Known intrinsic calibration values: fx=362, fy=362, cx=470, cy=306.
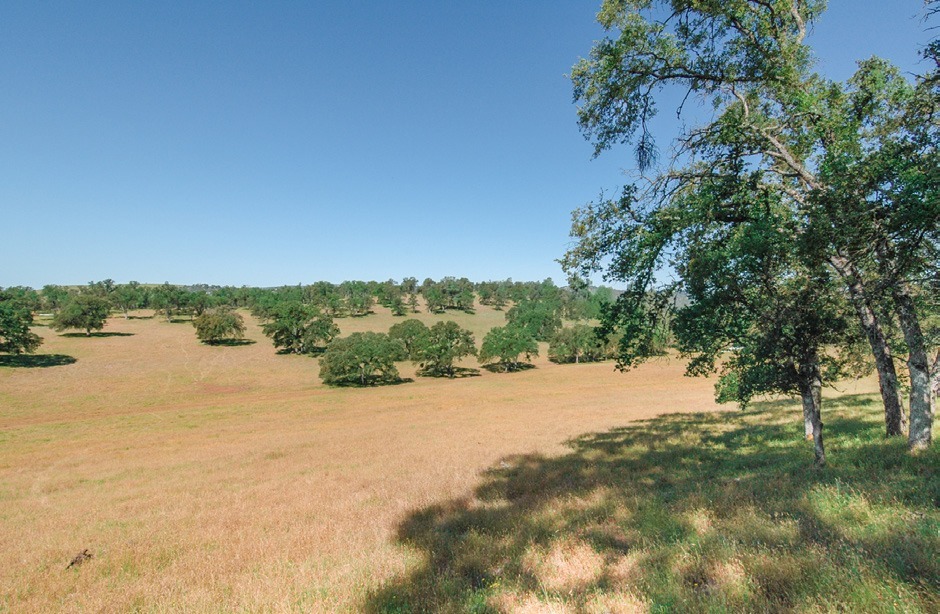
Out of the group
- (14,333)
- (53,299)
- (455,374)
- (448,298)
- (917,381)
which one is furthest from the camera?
(448,298)

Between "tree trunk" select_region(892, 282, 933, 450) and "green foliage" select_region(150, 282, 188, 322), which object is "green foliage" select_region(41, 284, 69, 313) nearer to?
"green foliage" select_region(150, 282, 188, 322)

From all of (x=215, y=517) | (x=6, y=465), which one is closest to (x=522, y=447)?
(x=215, y=517)

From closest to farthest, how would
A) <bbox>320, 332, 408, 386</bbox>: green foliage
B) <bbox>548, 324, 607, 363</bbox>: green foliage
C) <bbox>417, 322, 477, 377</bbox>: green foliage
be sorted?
<bbox>320, 332, 408, 386</bbox>: green foliage < <bbox>417, 322, 477, 377</bbox>: green foliage < <bbox>548, 324, 607, 363</bbox>: green foliage

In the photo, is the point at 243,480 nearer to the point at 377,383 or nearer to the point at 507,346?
the point at 377,383

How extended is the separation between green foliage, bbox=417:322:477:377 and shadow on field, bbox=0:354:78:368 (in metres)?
66.8

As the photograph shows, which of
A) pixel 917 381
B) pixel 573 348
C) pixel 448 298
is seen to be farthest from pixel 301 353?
pixel 917 381

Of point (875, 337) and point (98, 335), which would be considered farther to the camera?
point (98, 335)

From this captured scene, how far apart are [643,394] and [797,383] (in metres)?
36.6

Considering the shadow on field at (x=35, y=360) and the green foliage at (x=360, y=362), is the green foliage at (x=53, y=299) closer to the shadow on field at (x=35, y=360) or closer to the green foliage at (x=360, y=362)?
the shadow on field at (x=35, y=360)

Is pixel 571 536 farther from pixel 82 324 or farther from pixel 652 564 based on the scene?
pixel 82 324

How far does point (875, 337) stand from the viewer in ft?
30.3

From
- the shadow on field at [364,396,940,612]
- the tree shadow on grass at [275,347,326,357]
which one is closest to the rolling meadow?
the shadow on field at [364,396,940,612]

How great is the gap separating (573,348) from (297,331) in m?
67.4

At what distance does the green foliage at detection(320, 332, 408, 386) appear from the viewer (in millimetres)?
62000
